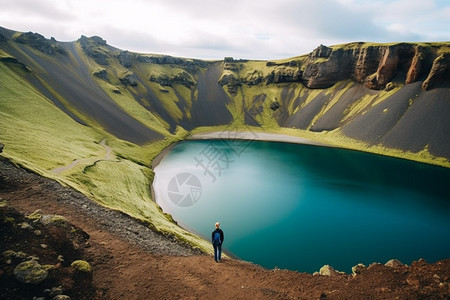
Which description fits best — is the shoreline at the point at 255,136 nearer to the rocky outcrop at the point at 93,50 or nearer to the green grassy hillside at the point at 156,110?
the green grassy hillside at the point at 156,110

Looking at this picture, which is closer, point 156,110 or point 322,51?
point 156,110

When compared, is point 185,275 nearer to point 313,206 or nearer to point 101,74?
point 313,206

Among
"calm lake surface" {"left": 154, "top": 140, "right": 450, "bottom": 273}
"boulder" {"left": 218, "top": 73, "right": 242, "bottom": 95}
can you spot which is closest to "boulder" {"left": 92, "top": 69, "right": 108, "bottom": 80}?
"boulder" {"left": 218, "top": 73, "right": 242, "bottom": 95}

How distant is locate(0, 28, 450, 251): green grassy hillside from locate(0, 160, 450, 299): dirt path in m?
6.27

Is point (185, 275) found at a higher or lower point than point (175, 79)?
lower

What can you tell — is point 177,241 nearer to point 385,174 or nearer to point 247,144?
point 385,174

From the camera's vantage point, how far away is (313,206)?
47.8m

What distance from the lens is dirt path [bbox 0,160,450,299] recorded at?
1284 cm

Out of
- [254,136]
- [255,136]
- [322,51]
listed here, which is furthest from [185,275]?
[322,51]

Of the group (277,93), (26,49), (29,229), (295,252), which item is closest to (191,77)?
(277,93)

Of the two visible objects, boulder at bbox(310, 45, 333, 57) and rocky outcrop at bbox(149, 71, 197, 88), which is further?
rocky outcrop at bbox(149, 71, 197, 88)

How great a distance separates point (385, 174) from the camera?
224 ft

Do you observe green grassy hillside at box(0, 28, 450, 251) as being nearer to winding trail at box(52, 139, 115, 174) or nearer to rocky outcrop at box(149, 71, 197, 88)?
winding trail at box(52, 139, 115, 174)

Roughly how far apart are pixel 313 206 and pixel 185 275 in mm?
37391
